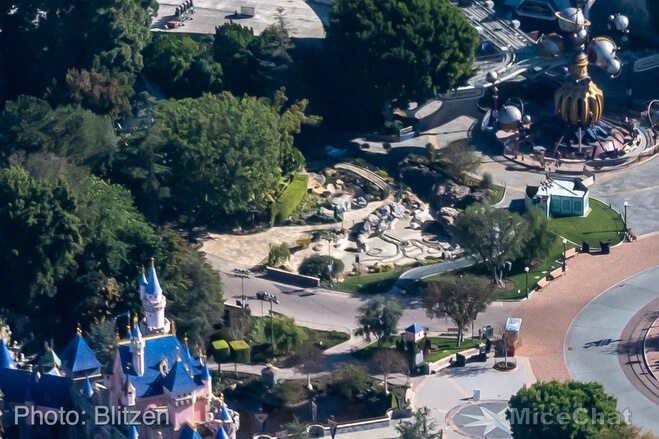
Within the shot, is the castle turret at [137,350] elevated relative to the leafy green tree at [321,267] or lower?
elevated

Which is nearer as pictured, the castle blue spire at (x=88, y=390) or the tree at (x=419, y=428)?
the castle blue spire at (x=88, y=390)

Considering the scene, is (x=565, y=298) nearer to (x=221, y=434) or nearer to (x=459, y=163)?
(x=459, y=163)

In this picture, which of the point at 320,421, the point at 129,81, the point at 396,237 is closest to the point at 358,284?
the point at 396,237

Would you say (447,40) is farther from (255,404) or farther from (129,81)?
(255,404)

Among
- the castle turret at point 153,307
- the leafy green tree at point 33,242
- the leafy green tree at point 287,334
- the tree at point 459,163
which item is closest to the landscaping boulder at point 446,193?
the tree at point 459,163

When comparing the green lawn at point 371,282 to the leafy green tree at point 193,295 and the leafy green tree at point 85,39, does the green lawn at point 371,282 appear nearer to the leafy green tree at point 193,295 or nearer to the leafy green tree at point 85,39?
the leafy green tree at point 193,295

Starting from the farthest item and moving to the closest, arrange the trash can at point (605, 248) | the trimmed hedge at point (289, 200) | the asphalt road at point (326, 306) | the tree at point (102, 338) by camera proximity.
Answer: the trimmed hedge at point (289, 200), the trash can at point (605, 248), the asphalt road at point (326, 306), the tree at point (102, 338)
